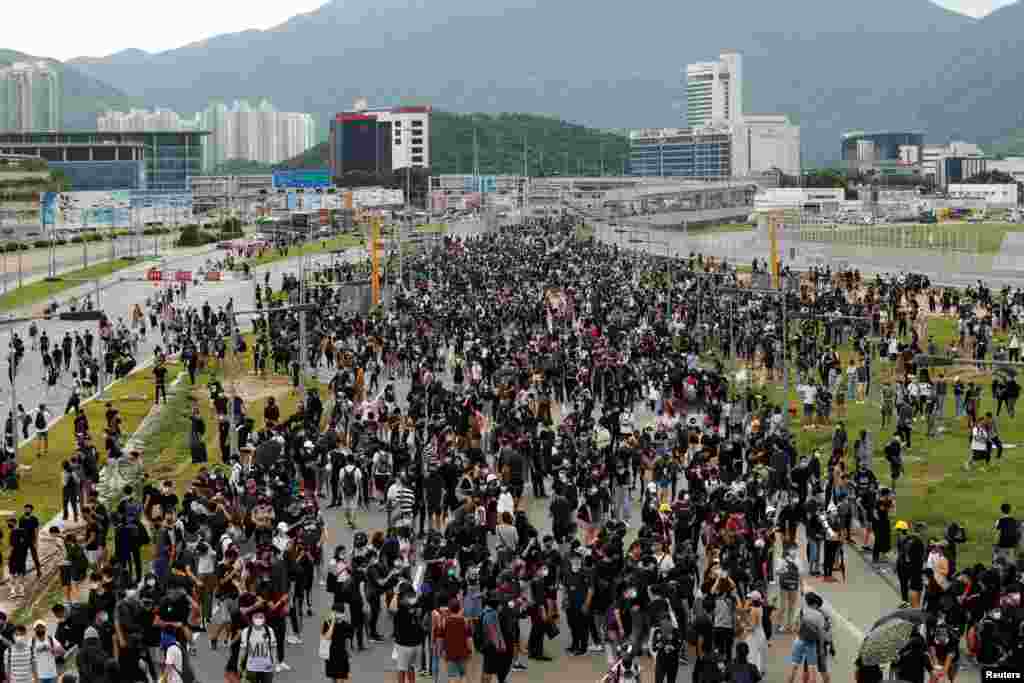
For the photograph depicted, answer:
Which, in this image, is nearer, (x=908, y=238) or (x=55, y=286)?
(x=55, y=286)

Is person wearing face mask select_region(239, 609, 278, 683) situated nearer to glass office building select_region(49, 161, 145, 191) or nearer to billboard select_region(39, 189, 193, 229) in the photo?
billboard select_region(39, 189, 193, 229)

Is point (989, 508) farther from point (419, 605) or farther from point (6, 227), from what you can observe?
point (6, 227)

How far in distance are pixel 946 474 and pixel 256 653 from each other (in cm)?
1432

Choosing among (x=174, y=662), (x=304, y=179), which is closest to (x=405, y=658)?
(x=174, y=662)

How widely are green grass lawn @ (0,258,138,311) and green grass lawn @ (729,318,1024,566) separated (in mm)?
47870

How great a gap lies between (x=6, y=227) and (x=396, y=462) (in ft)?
285

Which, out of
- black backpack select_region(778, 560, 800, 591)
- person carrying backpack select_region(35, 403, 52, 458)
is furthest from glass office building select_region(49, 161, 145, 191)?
black backpack select_region(778, 560, 800, 591)

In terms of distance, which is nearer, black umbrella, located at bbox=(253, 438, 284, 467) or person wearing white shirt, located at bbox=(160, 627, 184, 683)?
person wearing white shirt, located at bbox=(160, 627, 184, 683)

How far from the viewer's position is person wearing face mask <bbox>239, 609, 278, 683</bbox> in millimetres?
12422

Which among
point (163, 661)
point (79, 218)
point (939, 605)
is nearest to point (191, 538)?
point (163, 661)

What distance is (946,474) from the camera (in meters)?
23.0

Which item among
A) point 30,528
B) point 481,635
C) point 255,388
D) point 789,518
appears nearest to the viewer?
point 481,635

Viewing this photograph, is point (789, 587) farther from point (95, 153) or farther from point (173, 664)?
point (95, 153)

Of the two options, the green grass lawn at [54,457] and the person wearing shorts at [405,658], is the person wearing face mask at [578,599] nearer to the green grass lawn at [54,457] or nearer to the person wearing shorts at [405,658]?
the person wearing shorts at [405,658]
